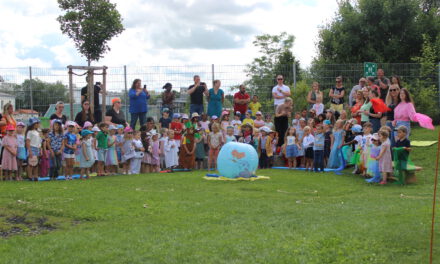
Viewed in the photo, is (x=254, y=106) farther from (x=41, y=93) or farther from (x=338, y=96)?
(x=41, y=93)

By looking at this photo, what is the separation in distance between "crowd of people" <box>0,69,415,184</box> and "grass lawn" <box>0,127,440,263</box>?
2122 millimetres

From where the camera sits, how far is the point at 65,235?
26.6 ft

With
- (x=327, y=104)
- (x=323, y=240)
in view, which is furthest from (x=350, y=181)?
(x=327, y=104)

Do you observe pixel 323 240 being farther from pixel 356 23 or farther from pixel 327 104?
pixel 356 23

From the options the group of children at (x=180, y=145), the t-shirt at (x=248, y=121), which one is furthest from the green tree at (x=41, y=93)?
the t-shirt at (x=248, y=121)

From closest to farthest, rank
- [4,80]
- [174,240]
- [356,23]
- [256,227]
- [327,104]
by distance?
1. [174,240]
2. [256,227]
3. [4,80]
4. [327,104]
5. [356,23]

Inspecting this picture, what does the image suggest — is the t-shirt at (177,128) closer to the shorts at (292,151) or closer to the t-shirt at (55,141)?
the shorts at (292,151)

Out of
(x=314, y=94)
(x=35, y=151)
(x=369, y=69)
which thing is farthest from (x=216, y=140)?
(x=369, y=69)

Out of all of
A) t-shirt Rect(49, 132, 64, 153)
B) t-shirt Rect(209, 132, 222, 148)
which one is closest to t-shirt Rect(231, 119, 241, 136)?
t-shirt Rect(209, 132, 222, 148)

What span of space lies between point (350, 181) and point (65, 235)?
838 centimetres

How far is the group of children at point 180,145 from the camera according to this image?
50.4 ft

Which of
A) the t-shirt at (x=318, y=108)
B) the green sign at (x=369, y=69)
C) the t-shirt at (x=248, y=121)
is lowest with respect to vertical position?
the t-shirt at (x=248, y=121)

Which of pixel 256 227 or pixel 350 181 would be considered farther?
pixel 350 181

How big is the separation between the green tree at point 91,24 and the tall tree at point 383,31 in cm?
1362
